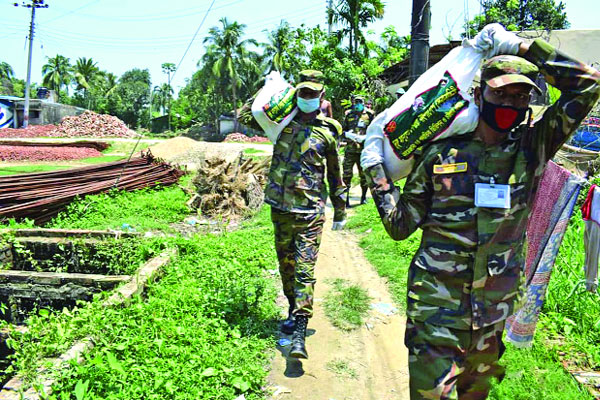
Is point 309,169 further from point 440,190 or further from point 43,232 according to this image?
point 43,232

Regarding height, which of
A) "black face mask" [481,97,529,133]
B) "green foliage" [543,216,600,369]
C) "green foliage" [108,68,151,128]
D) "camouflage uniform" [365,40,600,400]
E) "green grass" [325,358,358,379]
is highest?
"green foliage" [108,68,151,128]

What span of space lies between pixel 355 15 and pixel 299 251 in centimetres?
1737

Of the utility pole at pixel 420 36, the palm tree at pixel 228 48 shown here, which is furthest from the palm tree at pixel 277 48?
the utility pole at pixel 420 36

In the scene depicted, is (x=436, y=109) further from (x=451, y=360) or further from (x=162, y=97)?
(x=162, y=97)

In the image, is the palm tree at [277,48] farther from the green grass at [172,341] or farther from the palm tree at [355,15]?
the green grass at [172,341]

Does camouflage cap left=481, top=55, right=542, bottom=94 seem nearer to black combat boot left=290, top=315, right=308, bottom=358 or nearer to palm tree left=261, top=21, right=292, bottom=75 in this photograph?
black combat boot left=290, top=315, right=308, bottom=358

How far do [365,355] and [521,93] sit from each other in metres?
2.64

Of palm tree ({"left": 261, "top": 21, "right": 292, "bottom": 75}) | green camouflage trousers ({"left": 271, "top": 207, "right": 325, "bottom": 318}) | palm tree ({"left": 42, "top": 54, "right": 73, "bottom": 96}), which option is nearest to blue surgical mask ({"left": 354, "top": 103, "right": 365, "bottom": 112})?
green camouflage trousers ({"left": 271, "top": 207, "right": 325, "bottom": 318})

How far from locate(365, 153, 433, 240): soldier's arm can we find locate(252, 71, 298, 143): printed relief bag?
1.84 meters

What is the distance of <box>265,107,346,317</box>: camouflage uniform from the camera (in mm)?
3879

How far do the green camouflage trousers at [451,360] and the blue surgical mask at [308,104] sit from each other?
2158 mm

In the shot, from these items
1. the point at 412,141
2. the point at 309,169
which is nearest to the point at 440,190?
the point at 412,141

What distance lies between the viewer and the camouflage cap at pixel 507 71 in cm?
187

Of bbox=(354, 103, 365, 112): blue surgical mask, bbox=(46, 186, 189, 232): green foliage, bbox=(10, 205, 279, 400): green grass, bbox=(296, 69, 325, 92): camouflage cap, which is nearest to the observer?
bbox=(10, 205, 279, 400): green grass
